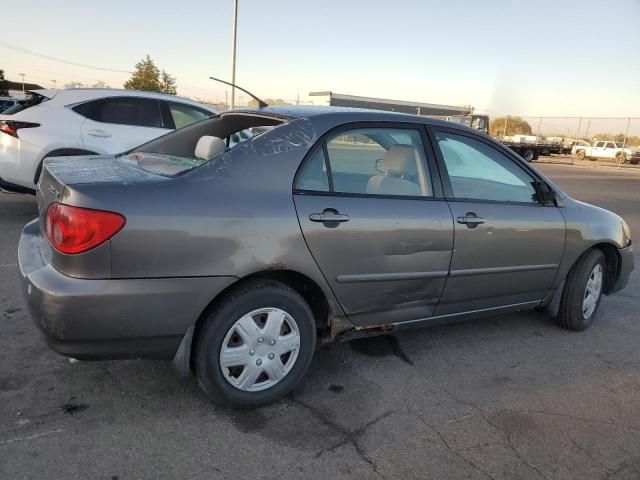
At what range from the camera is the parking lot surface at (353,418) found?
7.66 feet

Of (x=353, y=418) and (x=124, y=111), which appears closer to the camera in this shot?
(x=353, y=418)

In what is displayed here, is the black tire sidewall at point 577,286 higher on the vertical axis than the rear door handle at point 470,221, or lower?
lower

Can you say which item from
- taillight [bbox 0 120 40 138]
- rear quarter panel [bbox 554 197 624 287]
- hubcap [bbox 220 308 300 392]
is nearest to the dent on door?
hubcap [bbox 220 308 300 392]

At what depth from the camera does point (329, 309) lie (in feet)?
9.64

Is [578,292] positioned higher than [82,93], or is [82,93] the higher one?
[82,93]

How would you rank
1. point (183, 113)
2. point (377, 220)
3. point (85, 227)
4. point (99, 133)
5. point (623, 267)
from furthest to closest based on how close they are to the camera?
1. point (183, 113)
2. point (99, 133)
3. point (623, 267)
4. point (377, 220)
5. point (85, 227)

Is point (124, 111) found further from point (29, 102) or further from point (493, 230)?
point (493, 230)

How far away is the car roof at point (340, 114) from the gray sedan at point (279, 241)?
0.06ft

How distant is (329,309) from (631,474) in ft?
5.30

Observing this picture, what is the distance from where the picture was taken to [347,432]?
103 inches

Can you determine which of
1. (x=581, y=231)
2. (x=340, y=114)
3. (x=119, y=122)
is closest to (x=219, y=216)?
(x=340, y=114)

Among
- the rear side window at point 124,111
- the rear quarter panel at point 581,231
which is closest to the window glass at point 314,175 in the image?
the rear quarter panel at point 581,231

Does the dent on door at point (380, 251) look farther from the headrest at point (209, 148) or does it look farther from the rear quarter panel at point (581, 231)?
the rear quarter panel at point (581, 231)

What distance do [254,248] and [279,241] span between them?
0.44 ft
